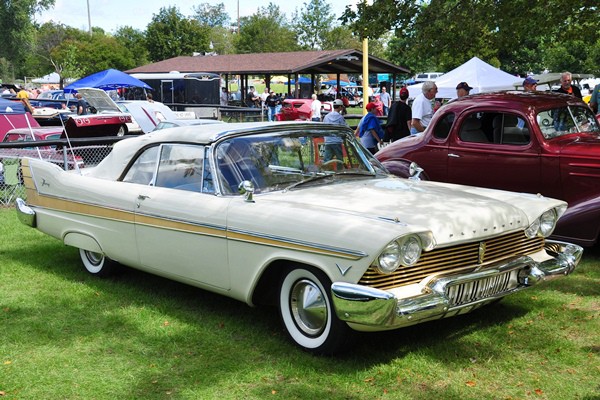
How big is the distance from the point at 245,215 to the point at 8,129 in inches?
454

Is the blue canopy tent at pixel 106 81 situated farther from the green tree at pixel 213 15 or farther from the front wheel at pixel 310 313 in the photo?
the green tree at pixel 213 15

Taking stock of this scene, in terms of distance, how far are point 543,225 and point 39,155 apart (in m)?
8.46

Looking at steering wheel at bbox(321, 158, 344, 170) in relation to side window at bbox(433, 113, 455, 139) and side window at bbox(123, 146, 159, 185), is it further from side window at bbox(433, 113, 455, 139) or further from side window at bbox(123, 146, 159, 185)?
side window at bbox(433, 113, 455, 139)

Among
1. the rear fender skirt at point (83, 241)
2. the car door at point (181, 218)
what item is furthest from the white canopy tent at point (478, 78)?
the car door at point (181, 218)

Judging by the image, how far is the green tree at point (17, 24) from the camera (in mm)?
56531

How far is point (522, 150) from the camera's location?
7.56m

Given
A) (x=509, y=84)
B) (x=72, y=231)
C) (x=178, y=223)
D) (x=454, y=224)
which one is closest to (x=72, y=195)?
(x=72, y=231)

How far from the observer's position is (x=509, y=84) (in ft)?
69.8

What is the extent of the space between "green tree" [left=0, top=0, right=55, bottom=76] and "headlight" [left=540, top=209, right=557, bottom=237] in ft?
192

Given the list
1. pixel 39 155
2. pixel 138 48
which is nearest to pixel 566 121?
pixel 39 155

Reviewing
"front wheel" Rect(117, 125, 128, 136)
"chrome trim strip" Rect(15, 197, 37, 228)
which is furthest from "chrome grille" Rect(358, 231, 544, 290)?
"front wheel" Rect(117, 125, 128, 136)

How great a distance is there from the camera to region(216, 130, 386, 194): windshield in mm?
5281

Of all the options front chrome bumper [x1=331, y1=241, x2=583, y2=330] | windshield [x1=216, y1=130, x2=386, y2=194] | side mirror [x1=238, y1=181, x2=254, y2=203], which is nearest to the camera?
front chrome bumper [x1=331, y1=241, x2=583, y2=330]

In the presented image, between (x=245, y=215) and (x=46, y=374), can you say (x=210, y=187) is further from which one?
(x=46, y=374)
